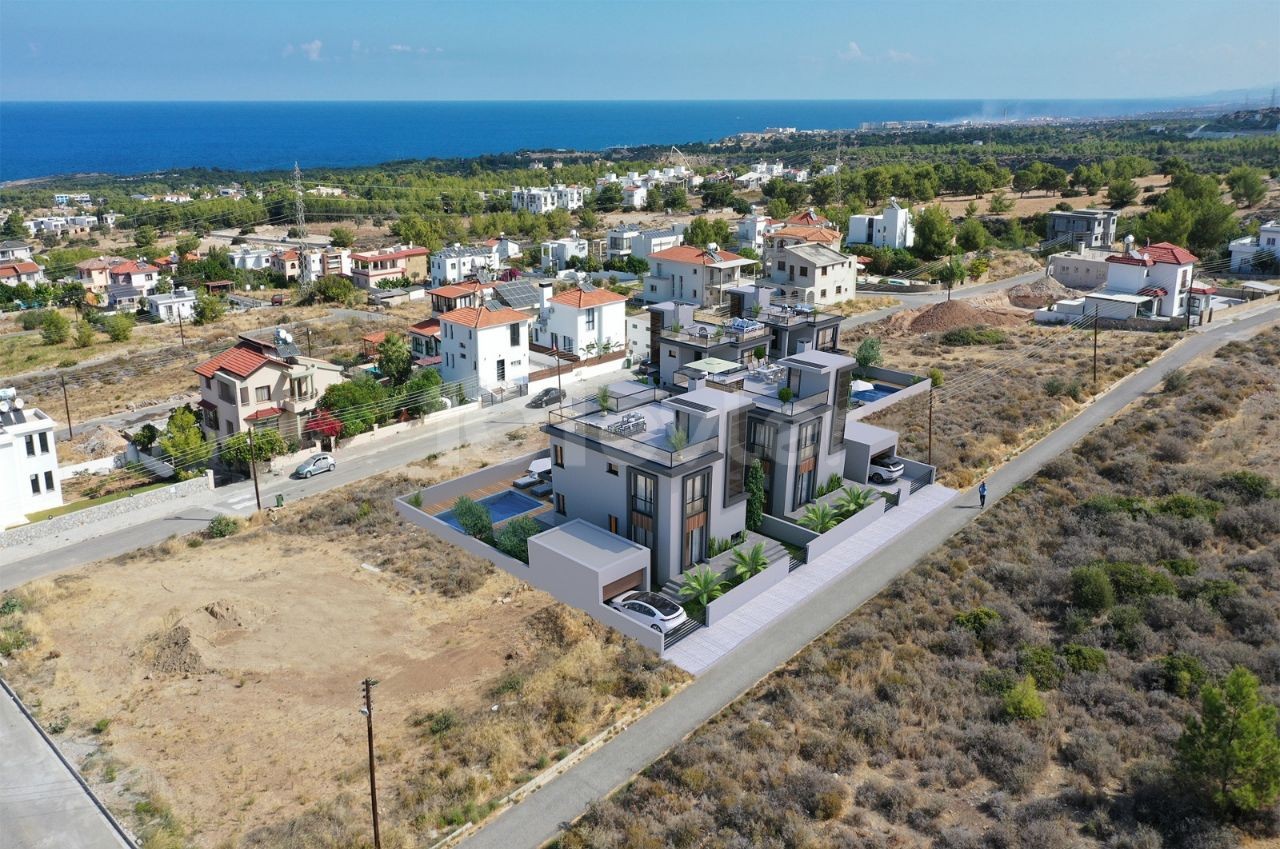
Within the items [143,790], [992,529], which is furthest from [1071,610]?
[143,790]

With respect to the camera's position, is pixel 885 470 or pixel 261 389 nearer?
pixel 885 470

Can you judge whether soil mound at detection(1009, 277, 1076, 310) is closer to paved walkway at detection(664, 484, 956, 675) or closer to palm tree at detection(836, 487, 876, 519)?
paved walkway at detection(664, 484, 956, 675)

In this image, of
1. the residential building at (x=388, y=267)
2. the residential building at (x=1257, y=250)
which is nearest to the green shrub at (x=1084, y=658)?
the residential building at (x=1257, y=250)

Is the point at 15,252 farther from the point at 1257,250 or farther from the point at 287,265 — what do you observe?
the point at 1257,250

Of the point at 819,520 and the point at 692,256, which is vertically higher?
the point at 692,256

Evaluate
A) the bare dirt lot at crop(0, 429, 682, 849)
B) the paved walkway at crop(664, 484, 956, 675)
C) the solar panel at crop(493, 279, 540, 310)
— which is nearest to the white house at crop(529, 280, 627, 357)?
the solar panel at crop(493, 279, 540, 310)

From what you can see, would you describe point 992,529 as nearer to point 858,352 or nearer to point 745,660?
point 745,660

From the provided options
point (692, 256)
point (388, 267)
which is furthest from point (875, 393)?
point (388, 267)
